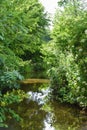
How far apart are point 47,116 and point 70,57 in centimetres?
267

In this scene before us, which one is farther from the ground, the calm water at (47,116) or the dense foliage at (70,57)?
the dense foliage at (70,57)

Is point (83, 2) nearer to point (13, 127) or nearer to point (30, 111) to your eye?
point (30, 111)

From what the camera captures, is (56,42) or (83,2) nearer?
(56,42)

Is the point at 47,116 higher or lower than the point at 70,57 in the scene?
lower

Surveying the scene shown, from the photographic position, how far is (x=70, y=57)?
1252 cm

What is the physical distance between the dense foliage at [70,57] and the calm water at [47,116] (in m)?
0.53

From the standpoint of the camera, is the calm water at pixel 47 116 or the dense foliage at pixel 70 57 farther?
the dense foliage at pixel 70 57

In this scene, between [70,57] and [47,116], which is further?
[70,57]

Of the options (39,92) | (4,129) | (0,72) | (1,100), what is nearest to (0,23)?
(0,72)

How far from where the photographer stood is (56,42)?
13.8 m

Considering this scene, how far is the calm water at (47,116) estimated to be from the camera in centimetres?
1005

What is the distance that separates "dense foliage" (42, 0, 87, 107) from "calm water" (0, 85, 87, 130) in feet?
1.75

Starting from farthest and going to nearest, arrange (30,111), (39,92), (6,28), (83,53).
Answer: (39,92)
(30,111)
(83,53)
(6,28)

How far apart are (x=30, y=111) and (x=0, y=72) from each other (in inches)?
343
